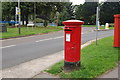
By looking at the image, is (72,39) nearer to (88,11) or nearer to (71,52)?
(71,52)

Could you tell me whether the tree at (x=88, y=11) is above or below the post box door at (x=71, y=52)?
above

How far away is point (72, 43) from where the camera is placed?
4.71m

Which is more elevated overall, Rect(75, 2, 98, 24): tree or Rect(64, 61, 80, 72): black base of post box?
Rect(75, 2, 98, 24): tree

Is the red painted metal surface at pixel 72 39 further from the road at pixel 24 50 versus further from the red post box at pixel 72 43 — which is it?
the road at pixel 24 50

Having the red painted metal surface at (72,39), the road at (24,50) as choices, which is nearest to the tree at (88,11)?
the road at (24,50)

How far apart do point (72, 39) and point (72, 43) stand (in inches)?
4.7

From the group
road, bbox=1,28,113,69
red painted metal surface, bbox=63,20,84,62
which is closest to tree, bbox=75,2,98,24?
road, bbox=1,28,113,69

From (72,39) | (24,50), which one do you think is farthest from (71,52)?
(24,50)

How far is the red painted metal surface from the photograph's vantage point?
4.66m

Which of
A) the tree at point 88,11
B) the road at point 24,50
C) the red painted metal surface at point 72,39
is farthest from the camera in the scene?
the tree at point 88,11

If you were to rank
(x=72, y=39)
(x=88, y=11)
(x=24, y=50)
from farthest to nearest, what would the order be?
(x=88, y=11) → (x=24, y=50) → (x=72, y=39)

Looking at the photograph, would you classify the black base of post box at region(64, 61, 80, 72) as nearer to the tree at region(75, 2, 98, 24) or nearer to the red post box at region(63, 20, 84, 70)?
the red post box at region(63, 20, 84, 70)

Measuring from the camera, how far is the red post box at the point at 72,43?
4.66 m

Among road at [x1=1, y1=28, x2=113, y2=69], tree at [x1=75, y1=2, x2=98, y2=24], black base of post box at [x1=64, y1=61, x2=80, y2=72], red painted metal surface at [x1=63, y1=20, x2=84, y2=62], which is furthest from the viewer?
tree at [x1=75, y1=2, x2=98, y2=24]
